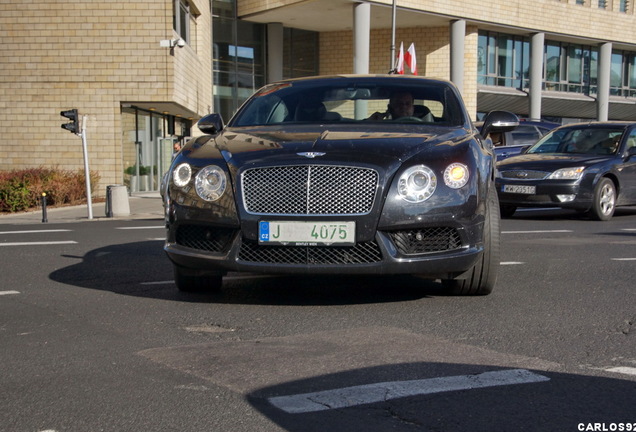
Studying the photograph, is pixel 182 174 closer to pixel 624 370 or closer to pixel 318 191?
pixel 318 191

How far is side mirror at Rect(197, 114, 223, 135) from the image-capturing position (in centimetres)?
719

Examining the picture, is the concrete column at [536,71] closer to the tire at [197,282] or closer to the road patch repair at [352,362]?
the tire at [197,282]

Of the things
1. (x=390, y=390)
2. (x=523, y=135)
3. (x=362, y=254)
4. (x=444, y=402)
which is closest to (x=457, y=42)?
(x=523, y=135)

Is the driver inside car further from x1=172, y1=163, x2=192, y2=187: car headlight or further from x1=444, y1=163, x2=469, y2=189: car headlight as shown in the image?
x1=172, y1=163, x2=192, y2=187: car headlight

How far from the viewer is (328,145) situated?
5.89 meters

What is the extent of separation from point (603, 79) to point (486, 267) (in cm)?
5554

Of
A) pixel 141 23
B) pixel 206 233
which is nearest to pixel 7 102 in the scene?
pixel 141 23

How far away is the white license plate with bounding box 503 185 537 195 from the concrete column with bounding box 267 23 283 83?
3331 cm

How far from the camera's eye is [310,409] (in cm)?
352

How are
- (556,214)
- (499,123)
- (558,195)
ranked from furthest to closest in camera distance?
(556,214), (558,195), (499,123)

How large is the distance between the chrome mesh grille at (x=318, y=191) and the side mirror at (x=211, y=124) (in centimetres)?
165

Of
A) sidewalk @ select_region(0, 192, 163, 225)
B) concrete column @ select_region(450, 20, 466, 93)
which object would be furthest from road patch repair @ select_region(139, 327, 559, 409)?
concrete column @ select_region(450, 20, 466, 93)

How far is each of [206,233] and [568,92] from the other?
2212 inches

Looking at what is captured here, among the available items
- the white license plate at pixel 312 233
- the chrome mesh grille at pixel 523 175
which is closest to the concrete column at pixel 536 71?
the chrome mesh grille at pixel 523 175
